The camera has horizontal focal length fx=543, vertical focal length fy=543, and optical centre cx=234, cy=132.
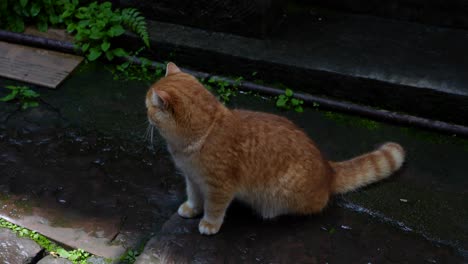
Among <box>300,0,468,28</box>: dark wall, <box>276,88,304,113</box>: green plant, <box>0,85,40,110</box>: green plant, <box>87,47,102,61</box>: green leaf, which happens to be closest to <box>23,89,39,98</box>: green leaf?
<box>0,85,40,110</box>: green plant

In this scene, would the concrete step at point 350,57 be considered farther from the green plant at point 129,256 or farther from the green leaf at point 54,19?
the green plant at point 129,256

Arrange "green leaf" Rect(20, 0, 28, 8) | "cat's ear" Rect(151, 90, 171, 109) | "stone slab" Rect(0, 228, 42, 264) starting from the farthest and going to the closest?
"green leaf" Rect(20, 0, 28, 8) → "stone slab" Rect(0, 228, 42, 264) → "cat's ear" Rect(151, 90, 171, 109)

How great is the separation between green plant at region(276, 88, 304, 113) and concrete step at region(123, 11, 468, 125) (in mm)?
151

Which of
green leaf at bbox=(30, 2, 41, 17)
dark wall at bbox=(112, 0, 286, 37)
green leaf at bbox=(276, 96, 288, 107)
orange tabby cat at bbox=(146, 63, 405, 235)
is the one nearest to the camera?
orange tabby cat at bbox=(146, 63, 405, 235)

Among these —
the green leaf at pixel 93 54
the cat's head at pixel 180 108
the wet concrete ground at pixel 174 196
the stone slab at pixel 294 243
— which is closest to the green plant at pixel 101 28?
the green leaf at pixel 93 54

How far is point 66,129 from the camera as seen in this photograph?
14.3ft

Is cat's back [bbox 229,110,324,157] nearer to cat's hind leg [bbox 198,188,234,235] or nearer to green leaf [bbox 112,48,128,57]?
cat's hind leg [bbox 198,188,234,235]

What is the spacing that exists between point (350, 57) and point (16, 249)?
118 inches

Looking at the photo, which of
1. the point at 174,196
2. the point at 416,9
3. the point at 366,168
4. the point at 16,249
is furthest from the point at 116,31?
the point at 416,9

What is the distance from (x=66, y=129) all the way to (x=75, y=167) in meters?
0.49

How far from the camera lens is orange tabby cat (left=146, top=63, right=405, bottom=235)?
10.4 feet

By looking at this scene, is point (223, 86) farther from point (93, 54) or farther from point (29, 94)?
point (29, 94)

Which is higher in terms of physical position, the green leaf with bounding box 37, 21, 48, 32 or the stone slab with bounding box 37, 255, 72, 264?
the green leaf with bounding box 37, 21, 48, 32

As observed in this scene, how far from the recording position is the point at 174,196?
3.80 metres
